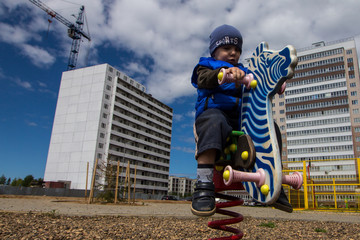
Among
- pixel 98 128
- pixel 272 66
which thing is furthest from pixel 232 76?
pixel 98 128

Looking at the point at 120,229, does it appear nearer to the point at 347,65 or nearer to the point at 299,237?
the point at 299,237

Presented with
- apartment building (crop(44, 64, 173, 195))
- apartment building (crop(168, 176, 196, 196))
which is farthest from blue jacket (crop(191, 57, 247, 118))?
apartment building (crop(168, 176, 196, 196))

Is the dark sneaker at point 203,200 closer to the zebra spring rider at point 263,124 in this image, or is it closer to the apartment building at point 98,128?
the zebra spring rider at point 263,124

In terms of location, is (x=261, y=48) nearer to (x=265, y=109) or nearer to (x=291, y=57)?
(x=291, y=57)

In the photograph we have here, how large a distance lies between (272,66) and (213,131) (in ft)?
2.12

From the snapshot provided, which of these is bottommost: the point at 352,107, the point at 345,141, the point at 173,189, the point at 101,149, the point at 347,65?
the point at 173,189

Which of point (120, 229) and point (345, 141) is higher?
point (345, 141)

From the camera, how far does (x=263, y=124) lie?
189cm

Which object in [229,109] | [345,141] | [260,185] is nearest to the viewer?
[260,185]

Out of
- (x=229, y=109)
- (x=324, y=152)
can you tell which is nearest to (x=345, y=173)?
(x=324, y=152)

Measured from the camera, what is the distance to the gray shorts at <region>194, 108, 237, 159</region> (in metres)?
1.95

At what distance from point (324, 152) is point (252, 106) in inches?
2925

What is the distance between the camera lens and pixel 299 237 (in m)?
5.19

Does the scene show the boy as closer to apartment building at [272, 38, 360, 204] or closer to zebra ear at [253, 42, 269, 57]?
zebra ear at [253, 42, 269, 57]
